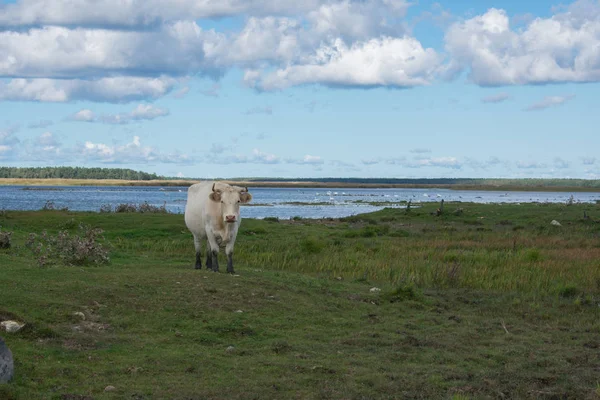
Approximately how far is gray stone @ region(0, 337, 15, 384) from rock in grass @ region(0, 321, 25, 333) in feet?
6.02

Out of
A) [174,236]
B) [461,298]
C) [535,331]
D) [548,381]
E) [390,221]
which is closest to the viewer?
[548,381]

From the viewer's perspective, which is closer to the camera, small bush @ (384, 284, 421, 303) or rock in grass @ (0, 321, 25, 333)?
rock in grass @ (0, 321, 25, 333)

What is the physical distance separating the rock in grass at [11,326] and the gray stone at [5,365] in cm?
183

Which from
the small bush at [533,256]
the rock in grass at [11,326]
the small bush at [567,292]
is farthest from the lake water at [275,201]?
the rock in grass at [11,326]

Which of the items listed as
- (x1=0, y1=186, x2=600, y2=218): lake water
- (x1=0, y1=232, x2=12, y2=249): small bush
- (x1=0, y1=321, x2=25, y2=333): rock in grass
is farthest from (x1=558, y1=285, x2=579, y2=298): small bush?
(x1=0, y1=186, x2=600, y2=218): lake water

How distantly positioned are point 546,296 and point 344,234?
15130 millimetres

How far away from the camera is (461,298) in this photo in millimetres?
17344

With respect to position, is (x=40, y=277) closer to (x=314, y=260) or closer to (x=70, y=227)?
(x=314, y=260)

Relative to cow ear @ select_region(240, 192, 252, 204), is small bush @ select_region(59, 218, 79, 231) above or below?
below

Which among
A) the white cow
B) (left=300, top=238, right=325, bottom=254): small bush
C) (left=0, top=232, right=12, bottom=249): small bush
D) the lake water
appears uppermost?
the white cow

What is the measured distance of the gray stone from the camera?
26.2ft

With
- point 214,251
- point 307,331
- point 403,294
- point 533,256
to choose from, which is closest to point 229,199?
point 214,251

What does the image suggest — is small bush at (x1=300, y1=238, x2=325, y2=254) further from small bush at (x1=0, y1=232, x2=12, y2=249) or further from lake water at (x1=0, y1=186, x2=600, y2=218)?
lake water at (x1=0, y1=186, x2=600, y2=218)

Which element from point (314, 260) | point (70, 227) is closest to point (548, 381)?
point (314, 260)
